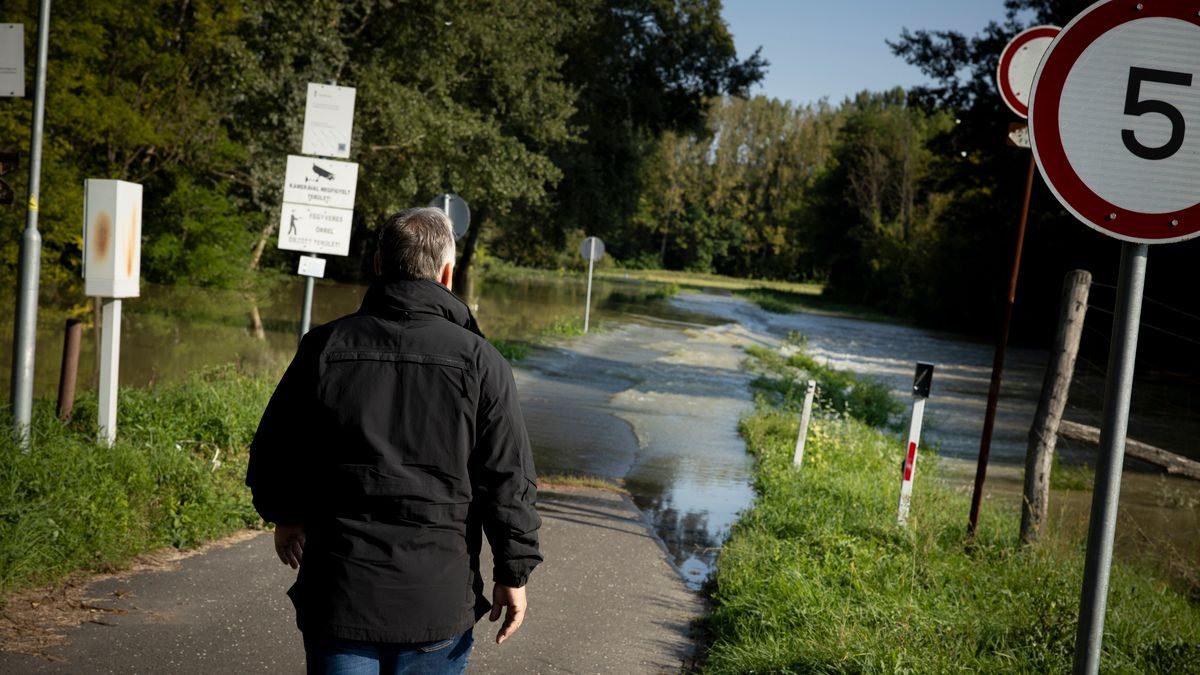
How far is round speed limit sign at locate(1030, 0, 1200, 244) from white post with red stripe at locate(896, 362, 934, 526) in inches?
184

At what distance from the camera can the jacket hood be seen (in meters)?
2.81

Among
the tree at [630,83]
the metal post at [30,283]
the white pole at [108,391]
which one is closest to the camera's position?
the metal post at [30,283]

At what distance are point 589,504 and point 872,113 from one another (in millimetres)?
76424

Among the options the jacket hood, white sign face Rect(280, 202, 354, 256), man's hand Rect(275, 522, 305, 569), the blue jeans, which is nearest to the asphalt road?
man's hand Rect(275, 522, 305, 569)

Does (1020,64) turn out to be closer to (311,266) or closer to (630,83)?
(311,266)

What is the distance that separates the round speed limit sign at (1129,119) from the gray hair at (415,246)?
1.68 meters

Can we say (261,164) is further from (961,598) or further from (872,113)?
(872,113)

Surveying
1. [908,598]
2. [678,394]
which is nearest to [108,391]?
[908,598]

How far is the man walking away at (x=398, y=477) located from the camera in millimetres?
2701

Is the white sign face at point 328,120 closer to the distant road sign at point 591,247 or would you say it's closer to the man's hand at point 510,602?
the man's hand at point 510,602

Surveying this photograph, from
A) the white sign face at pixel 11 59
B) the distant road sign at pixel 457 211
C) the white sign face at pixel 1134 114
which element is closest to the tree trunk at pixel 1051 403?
the white sign face at pixel 1134 114

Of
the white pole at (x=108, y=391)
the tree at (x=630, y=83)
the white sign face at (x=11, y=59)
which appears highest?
the tree at (x=630, y=83)

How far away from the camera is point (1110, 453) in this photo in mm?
2812

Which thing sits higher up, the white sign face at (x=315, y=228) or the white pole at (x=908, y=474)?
the white sign face at (x=315, y=228)
